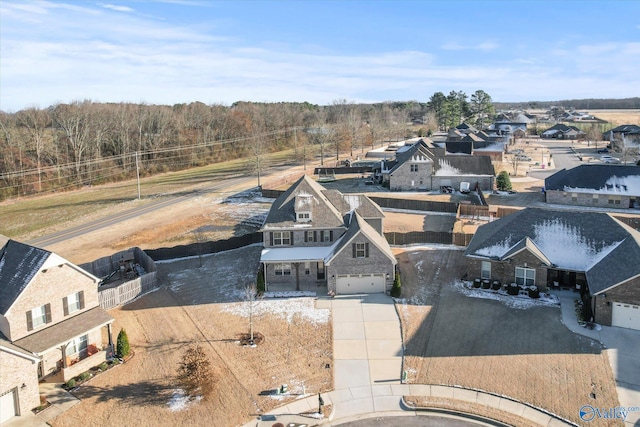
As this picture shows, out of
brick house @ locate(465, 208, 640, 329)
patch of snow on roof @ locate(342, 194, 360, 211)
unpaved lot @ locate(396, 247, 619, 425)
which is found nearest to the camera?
unpaved lot @ locate(396, 247, 619, 425)

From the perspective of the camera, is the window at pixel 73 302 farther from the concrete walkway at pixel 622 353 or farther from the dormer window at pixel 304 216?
the concrete walkway at pixel 622 353

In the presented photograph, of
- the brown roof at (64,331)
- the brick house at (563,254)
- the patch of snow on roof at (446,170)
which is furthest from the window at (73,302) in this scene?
the patch of snow on roof at (446,170)

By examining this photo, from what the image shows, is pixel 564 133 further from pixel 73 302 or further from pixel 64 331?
pixel 64 331

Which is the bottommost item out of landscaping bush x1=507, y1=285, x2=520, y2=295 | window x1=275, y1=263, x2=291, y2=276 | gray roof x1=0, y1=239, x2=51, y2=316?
landscaping bush x1=507, y1=285, x2=520, y2=295

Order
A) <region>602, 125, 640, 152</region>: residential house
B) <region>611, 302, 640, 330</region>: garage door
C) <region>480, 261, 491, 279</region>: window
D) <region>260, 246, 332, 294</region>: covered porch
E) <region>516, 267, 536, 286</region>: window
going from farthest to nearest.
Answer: <region>602, 125, 640, 152</region>: residential house < <region>260, 246, 332, 294</region>: covered porch < <region>480, 261, 491, 279</region>: window < <region>516, 267, 536, 286</region>: window < <region>611, 302, 640, 330</region>: garage door

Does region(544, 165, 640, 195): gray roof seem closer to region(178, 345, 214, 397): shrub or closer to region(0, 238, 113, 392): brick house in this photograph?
region(178, 345, 214, 397): shrub

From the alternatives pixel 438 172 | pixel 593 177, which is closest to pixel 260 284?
pixel 438 172

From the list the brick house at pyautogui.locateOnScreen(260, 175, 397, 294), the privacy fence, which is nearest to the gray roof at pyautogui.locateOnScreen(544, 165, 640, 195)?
the brick house at pyautogui.locateOnScreen(260, 175, 397, 294)

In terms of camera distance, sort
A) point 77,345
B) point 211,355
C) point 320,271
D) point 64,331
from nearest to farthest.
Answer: point 64,331 < point 77,345 < point 211,355 < point 320,271
